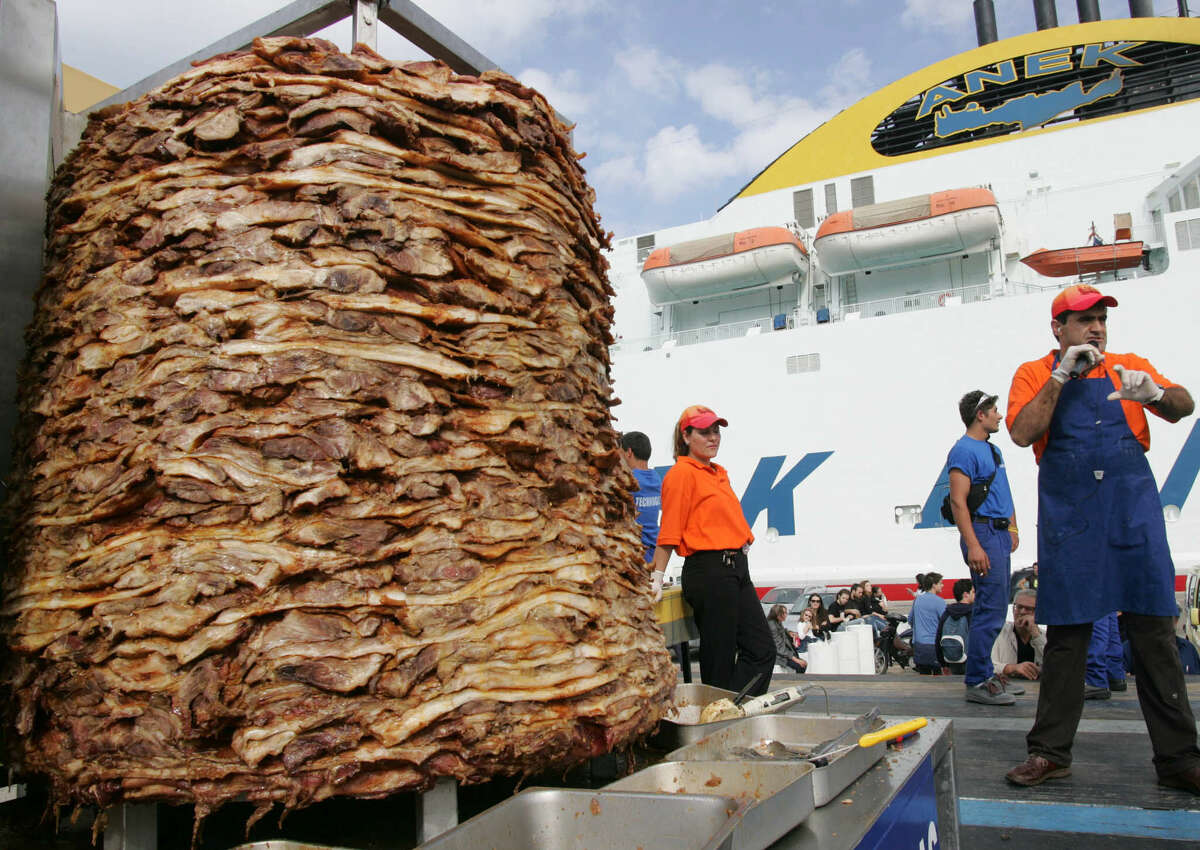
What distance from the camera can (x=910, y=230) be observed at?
14.7 metres

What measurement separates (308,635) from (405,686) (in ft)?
0.48

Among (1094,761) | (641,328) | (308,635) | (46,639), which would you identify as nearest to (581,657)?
(308,635)

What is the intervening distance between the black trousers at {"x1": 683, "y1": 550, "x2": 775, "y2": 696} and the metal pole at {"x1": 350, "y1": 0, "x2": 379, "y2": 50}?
2.46 meters

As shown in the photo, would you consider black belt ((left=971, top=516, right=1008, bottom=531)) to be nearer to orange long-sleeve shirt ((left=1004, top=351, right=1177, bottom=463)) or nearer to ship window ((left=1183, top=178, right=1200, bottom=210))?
orange long-sleeve shirt ((left=1004, top=351, right=1177, bottom=463))

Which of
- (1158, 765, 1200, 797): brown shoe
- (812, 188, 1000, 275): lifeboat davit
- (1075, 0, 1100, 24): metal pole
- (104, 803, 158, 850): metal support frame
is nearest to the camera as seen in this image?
(104, 803, 158, 850): metal support frame

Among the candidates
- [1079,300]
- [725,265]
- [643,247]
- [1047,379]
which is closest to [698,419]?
[1047,379]

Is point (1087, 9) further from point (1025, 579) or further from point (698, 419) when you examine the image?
point (698, 419)

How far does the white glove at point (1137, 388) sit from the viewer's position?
2.65 m

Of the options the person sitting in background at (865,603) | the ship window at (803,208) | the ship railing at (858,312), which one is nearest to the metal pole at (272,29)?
the person sitting in background at (865,603)

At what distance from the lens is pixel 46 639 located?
1.18m

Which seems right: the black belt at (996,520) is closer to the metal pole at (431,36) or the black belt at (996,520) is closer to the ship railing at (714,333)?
the metal pole at (431,36)

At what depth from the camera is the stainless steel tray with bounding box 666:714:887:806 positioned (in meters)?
1.39

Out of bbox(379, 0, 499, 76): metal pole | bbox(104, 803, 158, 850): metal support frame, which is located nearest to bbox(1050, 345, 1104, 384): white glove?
bbox(379, 0, 499, 76): metal pole

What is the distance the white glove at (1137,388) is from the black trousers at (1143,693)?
713 millimetres
